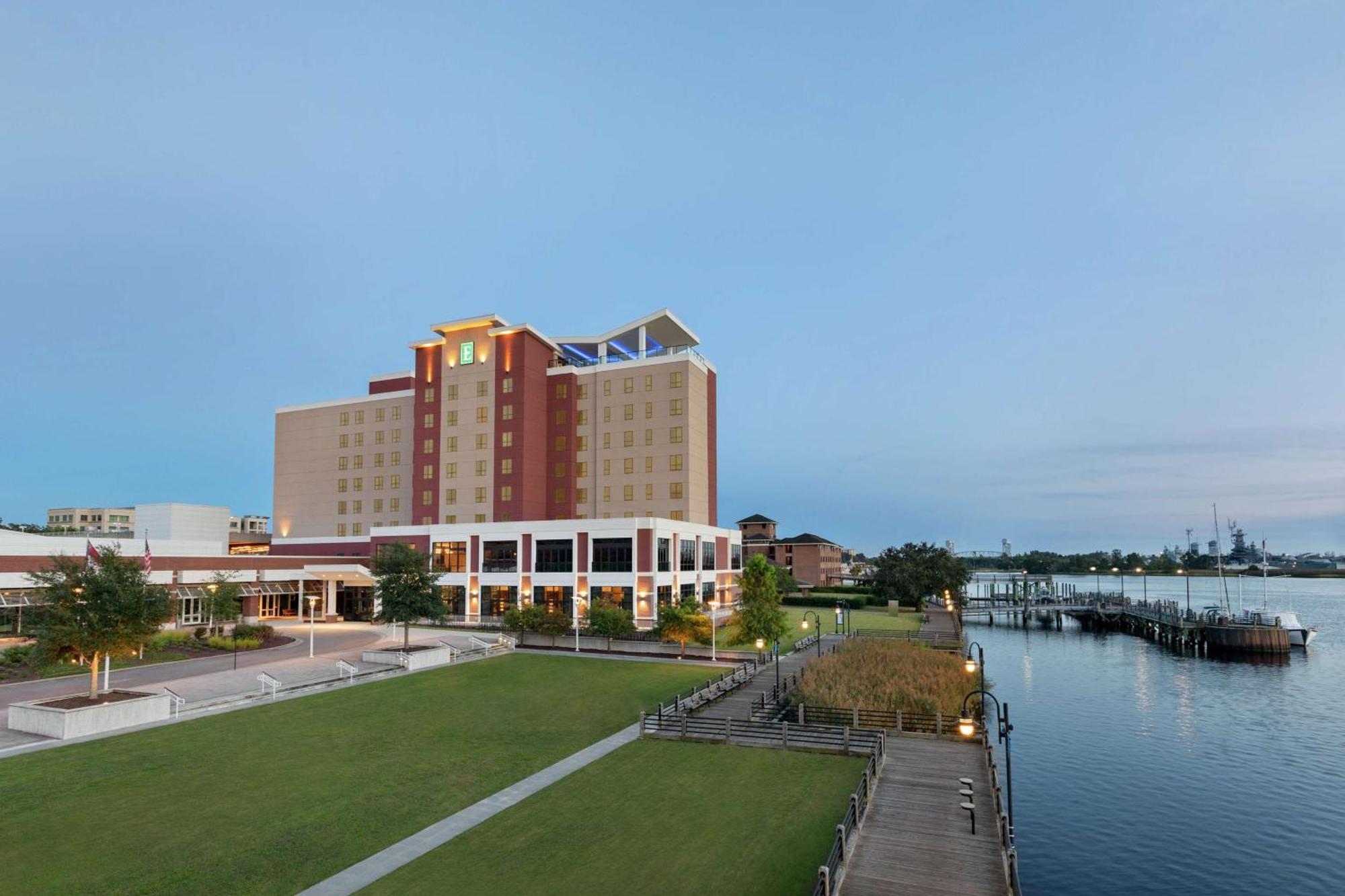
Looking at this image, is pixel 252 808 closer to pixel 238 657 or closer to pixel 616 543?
pixel 238 657

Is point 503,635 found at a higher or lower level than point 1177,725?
higher

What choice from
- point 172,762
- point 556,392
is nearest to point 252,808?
point 172,762

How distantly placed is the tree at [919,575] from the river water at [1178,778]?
31278 mm

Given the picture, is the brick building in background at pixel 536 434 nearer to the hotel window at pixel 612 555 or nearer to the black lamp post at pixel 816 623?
the hotel window at pixel 612 555

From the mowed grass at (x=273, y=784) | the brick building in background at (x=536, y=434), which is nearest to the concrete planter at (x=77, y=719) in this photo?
the mowed grass at (x=273, y=784)

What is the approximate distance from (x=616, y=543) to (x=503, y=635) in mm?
14426

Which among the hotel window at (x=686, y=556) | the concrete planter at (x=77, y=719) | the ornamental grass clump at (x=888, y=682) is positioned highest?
the hotel window at (x=686, y=556)

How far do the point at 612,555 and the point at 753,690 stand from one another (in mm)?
28147

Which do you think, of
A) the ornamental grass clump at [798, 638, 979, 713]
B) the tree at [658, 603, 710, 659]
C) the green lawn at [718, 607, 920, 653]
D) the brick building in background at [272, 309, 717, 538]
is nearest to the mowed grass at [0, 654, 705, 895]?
the ornamental grass clump at [798, 638, 979, 713]

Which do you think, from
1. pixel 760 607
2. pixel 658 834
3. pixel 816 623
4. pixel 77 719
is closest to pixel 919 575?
pixel 816 623

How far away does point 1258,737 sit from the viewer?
40844mm

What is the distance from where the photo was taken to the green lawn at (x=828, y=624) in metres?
59.0

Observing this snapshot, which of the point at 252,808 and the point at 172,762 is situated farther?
the point at 172,762

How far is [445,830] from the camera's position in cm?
1998
